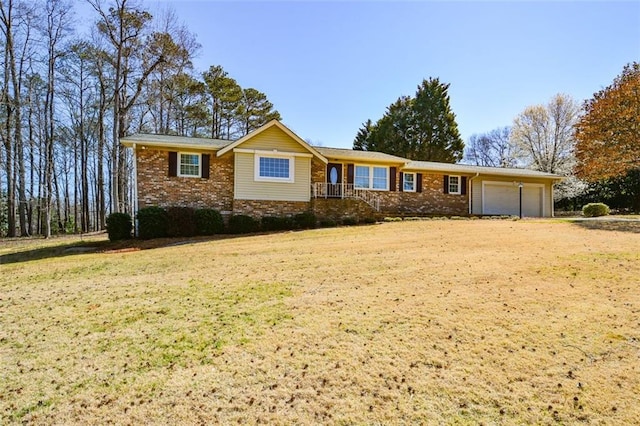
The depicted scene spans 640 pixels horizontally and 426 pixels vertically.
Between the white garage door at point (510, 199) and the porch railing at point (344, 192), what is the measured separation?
8115 mm

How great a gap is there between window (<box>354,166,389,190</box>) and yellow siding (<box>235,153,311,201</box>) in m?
3.34

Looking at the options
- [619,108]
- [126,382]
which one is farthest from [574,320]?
[619,108]

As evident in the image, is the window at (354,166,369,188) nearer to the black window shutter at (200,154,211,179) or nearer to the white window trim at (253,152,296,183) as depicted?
the white window trim at (253,152,296,183)

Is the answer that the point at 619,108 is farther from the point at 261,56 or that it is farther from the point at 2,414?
the point at 2,414

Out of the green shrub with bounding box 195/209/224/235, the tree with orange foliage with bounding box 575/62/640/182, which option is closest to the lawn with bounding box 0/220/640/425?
the green shrub with bounding box 195/209/224/235

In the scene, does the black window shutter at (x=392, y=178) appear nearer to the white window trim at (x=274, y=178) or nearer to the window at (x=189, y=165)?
the white window trim at (x=274, y=178)

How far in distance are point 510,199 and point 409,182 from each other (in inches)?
298

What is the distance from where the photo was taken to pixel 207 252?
10430mm

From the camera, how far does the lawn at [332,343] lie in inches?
123

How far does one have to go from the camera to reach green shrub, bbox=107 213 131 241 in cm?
1434

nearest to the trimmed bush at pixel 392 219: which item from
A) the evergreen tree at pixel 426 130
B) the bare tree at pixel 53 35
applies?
the evergreen tree at pixel 426 130

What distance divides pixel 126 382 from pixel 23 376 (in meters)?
1.21

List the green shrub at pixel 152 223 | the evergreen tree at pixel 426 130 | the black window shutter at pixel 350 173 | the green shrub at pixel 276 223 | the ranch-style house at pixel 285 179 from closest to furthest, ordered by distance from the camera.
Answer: the green shrub at pixel 152 223 < the ranch-style house at pixel 285 179 < the green shrub at pixel 276 223 < the black window shutter at pixel 350 173 < the evergreen tree at pixel 426 130

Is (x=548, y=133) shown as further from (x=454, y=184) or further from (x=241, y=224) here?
(x=241, y=224)
